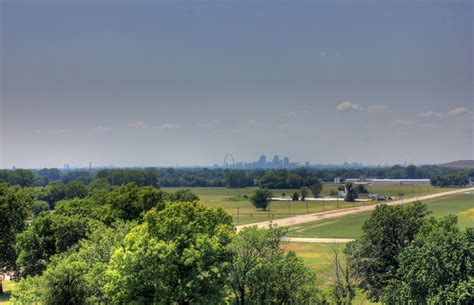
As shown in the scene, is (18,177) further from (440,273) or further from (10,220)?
(440,273)

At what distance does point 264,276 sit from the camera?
79.4 feet

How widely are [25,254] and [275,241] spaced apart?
23.1 metres

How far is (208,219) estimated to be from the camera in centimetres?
2919

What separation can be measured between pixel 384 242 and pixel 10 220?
38.0 metres

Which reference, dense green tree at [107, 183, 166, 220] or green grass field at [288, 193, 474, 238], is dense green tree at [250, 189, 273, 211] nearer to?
green grass field at [288, 193, 474, 238]

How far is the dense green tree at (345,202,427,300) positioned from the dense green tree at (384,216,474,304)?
5870 mm

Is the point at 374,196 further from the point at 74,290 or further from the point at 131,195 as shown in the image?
the point at 74,290

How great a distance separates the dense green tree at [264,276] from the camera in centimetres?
2427

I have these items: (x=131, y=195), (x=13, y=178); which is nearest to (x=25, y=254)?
(x=131, y=195)

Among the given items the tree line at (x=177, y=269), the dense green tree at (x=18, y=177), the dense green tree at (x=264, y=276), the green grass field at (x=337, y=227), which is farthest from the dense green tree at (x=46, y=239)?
the dense green tree at (x=18, y=177)

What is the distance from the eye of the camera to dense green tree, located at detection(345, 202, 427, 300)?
34.2 metres

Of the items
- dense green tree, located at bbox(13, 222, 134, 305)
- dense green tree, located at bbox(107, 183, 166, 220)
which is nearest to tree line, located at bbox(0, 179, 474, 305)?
dense green tree, located at bbox(13, 222, 134, 305)

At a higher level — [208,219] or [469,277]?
[208,219]

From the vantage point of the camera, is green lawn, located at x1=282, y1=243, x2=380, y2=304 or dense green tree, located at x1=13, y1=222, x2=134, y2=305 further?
green lawn, located at x1=282, y1=243, x2=380, y2=304
